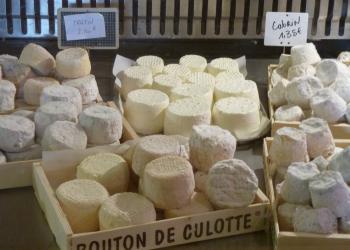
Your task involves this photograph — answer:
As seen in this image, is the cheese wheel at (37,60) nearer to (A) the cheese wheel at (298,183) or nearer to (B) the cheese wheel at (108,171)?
(B) the cheese wheel at (108,171)

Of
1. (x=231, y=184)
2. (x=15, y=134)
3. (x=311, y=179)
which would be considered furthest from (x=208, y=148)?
(x=15, y=134)

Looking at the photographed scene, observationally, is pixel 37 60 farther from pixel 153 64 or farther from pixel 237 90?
pixel 237 90

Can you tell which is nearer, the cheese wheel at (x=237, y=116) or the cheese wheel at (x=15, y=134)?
the cheese wheel at (x=15, y=134)

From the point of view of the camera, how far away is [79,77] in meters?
1.91

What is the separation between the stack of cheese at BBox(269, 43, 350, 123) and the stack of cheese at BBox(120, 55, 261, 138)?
70 mm

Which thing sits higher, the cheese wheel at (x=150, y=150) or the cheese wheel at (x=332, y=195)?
the cheese wheel at (x=150, y=150)

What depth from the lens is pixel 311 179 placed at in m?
1.40

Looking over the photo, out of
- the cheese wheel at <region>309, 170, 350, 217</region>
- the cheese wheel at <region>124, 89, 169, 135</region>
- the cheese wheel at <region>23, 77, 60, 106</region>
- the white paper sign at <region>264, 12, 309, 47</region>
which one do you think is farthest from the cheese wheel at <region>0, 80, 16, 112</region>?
the cheese wheel at <region>309, 170, 350, 217</region>

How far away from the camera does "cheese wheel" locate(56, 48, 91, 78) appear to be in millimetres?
1896

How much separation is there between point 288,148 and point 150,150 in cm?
29

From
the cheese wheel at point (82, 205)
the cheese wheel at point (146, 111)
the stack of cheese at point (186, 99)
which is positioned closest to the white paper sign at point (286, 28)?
the stack of cheese at point (186, 99)

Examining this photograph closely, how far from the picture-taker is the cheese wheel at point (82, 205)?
1.39 metres

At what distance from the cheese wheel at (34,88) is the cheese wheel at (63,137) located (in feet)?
0.79

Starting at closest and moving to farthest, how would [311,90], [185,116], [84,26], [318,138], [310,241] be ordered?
[310,241], [318,138], [185,116], [311,90], [84,26]
